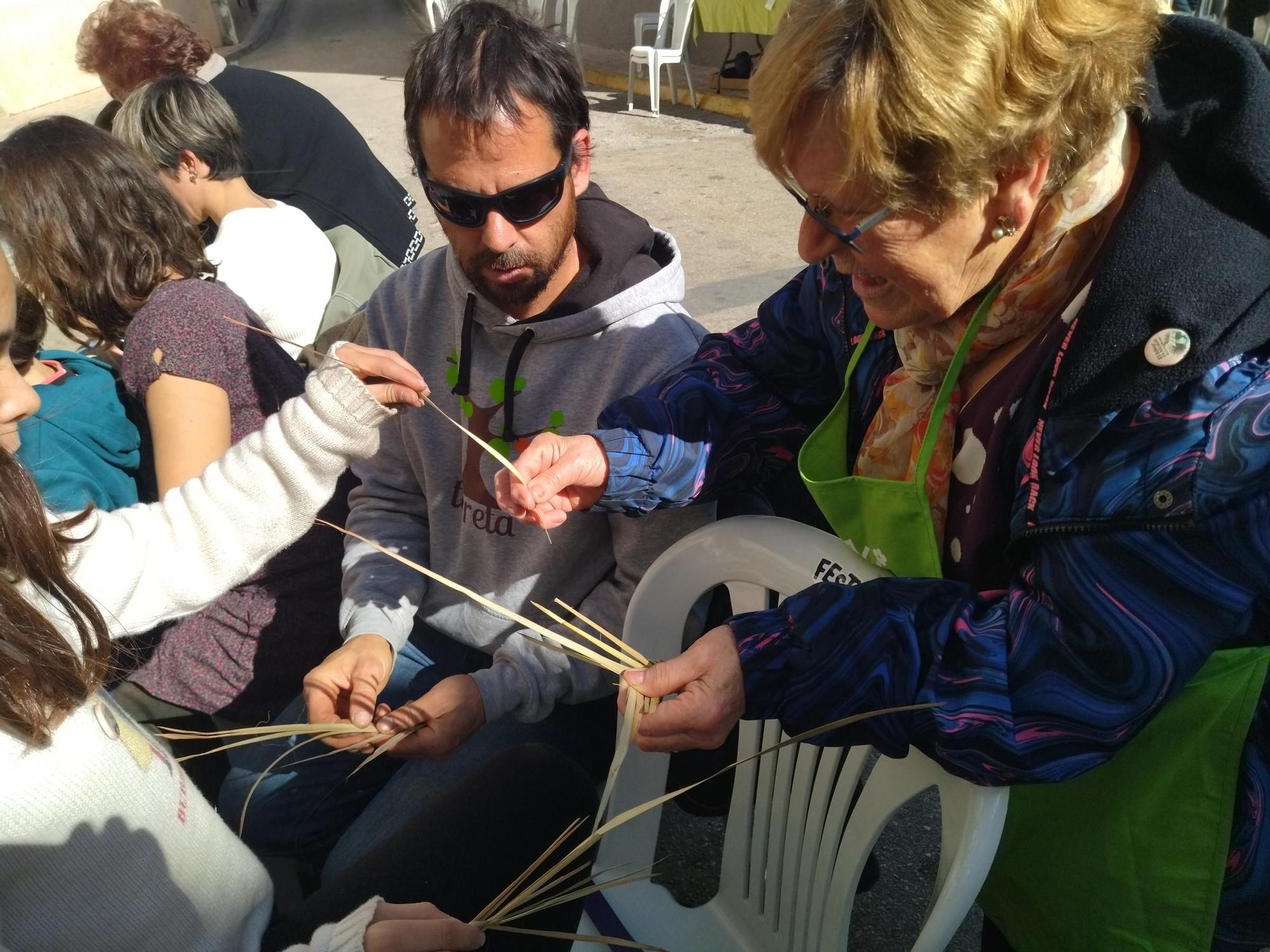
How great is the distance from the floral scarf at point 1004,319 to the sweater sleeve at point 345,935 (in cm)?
87

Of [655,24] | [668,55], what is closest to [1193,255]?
[668,55]

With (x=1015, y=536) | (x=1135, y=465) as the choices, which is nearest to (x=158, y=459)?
(x=1015, y=536)

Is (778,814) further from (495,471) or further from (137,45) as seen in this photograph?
(137,45)

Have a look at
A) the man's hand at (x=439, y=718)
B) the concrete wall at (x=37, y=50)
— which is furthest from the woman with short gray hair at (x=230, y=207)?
the concrete wall at (x=37, y=50)

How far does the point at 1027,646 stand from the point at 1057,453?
8.4 inches

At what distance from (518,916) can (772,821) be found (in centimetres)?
40

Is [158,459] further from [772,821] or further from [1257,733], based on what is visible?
[1257,733]

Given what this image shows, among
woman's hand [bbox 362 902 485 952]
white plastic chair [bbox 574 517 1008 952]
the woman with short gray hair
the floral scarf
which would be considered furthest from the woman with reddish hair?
woman's hand [bbox 362 902 485 952]

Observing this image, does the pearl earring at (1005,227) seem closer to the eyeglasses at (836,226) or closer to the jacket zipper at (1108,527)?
the eyeglasses at (836,226)

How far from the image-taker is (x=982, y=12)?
1.07 m

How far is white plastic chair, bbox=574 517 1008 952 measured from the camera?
43.3 inches

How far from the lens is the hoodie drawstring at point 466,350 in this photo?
1948 millimetres

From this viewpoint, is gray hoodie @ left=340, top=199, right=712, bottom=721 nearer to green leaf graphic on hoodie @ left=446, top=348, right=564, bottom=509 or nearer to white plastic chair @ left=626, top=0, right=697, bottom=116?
green leaf graphic on hoodie @ left=446, top=348, right=564, bottom=509

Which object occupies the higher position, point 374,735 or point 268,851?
point 374,735
